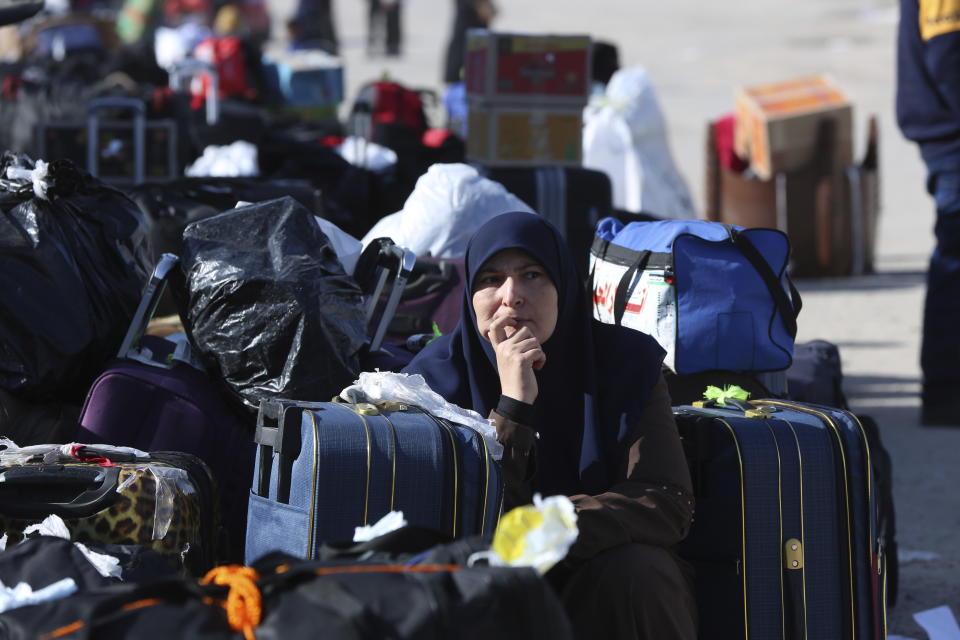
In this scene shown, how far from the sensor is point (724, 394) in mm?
3088

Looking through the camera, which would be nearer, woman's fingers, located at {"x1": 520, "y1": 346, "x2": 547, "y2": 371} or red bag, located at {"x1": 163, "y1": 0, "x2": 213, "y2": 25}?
woman's fingers, located at {"x1": 520, "y1": 346, "x2": 547, "y2": 371}

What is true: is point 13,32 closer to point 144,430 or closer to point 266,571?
point 144,430

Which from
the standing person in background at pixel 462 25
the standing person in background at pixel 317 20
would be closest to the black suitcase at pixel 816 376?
the standing person in background at pixel 462 25

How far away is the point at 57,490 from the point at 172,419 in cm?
50

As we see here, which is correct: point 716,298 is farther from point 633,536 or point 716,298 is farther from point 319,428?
point 319,428

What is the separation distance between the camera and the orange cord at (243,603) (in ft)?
5.61

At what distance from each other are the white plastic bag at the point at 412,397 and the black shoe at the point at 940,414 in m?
3.24

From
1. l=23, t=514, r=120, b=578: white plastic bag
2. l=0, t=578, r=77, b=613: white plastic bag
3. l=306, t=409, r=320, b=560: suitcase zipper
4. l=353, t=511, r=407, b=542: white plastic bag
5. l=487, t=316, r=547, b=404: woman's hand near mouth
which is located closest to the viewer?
l=0, t=578, r=77, b=613: white plastic bag

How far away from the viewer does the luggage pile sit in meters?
1.79

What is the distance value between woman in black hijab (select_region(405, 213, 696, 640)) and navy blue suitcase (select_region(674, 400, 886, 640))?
0.11 meters

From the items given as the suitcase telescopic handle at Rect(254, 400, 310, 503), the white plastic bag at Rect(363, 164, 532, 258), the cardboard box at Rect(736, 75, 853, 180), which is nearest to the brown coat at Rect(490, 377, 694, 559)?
the suitcase telescopic handle at Rect(254, 400, 310, 503)

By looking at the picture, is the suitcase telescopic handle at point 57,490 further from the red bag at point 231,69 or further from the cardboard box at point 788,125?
the red bag at point 231,69

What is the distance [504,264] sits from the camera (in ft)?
9.32

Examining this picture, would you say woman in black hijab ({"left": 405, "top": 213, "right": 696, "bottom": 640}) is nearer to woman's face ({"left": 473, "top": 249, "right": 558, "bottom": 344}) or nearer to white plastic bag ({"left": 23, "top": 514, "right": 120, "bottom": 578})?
woman's face ({"left": 473, "top": 249, "right": 558, "bottom": 344})
